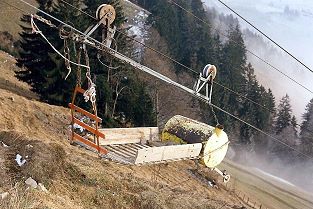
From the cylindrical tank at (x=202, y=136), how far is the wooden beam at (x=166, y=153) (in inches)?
26.0

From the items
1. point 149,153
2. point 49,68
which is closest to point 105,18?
point 149,153

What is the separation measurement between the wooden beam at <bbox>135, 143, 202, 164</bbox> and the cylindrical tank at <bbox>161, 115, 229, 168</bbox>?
0.66m

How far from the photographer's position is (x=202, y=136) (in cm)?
1933

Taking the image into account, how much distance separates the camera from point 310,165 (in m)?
86.2

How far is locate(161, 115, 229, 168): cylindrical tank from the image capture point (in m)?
19.2

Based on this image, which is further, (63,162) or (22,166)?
(63,162)

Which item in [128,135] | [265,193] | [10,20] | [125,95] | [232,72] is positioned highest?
[232,72]

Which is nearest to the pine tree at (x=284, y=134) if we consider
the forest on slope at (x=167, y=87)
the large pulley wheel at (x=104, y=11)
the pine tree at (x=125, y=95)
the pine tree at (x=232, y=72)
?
the forest on slope at (x=167, y=87)

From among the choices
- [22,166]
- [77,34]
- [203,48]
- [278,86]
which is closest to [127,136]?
[22,166]

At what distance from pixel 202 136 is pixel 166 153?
9.49ft

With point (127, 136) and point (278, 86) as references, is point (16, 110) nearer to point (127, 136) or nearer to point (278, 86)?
point (127, 136)

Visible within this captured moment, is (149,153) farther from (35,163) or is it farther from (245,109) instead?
(245,109)

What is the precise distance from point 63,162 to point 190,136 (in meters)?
6.39

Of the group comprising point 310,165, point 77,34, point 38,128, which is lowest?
point 310,165
